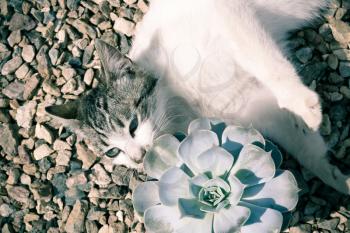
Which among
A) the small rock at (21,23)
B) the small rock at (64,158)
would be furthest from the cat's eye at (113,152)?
the small rock at (21,23)

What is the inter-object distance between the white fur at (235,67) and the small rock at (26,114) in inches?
25.7

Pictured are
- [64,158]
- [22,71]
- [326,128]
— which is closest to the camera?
[326,128]

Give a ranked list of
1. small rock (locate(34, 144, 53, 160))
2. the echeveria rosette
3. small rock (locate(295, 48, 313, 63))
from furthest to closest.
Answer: small rock (locate(34, 144, 53, 160)) → small rock (locate(295, 48, 313, 63)) → the echeveria rosette

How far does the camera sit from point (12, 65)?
239cm

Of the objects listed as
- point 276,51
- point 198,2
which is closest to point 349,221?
point 276,51

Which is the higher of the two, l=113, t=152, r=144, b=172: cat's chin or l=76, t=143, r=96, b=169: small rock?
l=113, t=152, r=144, b=172: cat's chin

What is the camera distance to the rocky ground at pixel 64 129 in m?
1.86

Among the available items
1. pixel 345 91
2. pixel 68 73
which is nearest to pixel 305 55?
pixel 345 91

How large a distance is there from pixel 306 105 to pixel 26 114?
1.29 m

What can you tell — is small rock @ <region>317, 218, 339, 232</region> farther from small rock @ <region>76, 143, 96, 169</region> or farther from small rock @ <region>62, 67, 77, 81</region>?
small rock @ <region>62, 67, 77, 81</region>

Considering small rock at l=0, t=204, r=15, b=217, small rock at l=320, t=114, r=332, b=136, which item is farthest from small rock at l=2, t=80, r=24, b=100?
small rock at l=320, t=114, r=332, b=136

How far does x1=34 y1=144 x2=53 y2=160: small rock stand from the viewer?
2197mm

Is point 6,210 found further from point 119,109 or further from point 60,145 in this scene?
point 119,109

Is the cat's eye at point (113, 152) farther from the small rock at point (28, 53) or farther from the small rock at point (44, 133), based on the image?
the small rock at point (28, 53)
